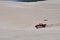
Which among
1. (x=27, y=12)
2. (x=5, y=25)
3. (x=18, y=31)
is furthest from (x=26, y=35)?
(x=27, y=12)

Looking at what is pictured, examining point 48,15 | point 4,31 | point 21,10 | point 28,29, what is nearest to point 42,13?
point 48,15

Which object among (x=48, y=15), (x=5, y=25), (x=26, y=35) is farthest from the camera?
(x=48, y=15)

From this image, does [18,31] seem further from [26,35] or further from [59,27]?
[59,27]

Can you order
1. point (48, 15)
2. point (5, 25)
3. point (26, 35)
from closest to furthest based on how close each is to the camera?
→ point (26, 35) → point (5, 25) → point (48, 15)

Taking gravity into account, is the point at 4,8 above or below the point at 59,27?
above

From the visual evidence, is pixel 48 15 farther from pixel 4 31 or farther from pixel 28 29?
pixel 4 31

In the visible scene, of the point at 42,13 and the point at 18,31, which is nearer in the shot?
the point at 18,31
